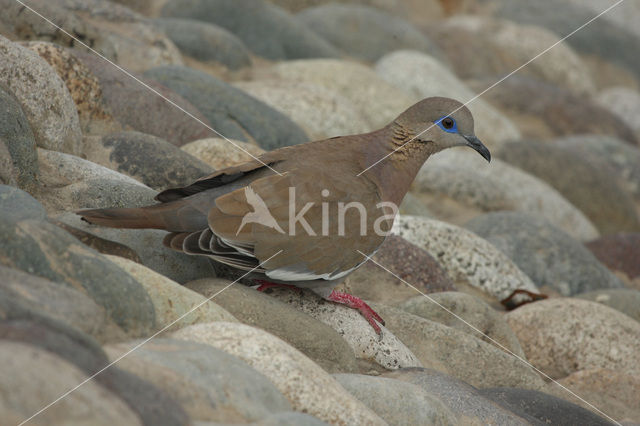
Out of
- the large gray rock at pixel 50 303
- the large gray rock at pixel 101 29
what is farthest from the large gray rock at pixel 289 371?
the large gray rock at pixel 101 29

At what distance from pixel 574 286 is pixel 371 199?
373 centimetres

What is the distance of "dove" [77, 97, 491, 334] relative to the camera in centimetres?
392

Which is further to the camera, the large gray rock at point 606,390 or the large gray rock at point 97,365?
the large gray rock at point 606,390

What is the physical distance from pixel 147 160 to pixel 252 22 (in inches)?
224

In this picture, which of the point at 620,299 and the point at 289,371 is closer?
the point at 289,371

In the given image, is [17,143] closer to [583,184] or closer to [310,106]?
[310,106]

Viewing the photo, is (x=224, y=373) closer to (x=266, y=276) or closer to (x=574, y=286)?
(x=266, y=276)

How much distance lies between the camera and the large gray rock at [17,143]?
4.09 m

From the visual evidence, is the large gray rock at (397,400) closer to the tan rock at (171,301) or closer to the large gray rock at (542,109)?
the tan rock at (171,301)

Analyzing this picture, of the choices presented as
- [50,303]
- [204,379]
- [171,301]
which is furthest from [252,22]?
[204,379]

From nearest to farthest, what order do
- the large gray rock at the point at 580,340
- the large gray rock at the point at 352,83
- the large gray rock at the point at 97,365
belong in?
the large gray rock at the point at 97,365 < the large gray rock at the point at 580,340 < the large gray rock at the point at 352,83

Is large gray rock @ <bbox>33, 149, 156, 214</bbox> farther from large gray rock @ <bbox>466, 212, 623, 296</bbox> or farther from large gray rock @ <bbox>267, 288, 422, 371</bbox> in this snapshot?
large gray rock @ <bbox>466, 212, 623, 296</bbox>

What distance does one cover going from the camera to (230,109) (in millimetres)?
6805

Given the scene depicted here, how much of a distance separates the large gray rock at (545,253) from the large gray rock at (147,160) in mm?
3382
